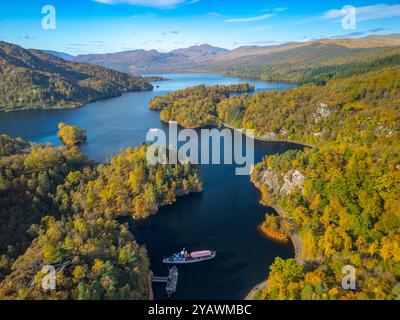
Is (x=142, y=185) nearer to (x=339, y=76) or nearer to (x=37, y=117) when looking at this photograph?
(x=37, y=117)

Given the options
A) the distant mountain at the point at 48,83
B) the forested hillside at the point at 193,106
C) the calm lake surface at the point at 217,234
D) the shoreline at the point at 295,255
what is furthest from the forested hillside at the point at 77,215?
the distant mountain at the point at 48,83

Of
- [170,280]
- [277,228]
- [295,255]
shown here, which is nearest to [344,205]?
[277,228]

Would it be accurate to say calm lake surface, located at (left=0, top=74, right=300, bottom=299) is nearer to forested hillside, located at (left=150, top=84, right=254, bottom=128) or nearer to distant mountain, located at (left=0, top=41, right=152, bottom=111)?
forested hillside, located at (left=150, top=84, right=254, bottom=128)

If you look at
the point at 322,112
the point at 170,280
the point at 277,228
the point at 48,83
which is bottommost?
the point at 170,280

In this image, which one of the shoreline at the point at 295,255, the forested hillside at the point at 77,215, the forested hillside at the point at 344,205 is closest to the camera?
the forested hillside at the point at 77,215

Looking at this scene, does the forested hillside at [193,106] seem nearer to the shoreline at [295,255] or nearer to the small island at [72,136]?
the small island at [72,136]

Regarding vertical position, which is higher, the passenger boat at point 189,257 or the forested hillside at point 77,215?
the forested hillside at point 77,215

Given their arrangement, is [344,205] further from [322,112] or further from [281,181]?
[322,112]

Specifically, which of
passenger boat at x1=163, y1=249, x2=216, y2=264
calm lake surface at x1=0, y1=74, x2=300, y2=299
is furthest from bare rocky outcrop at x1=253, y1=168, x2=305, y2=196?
passenger boat at x1=163, y1=249, x2=216, y2=264
